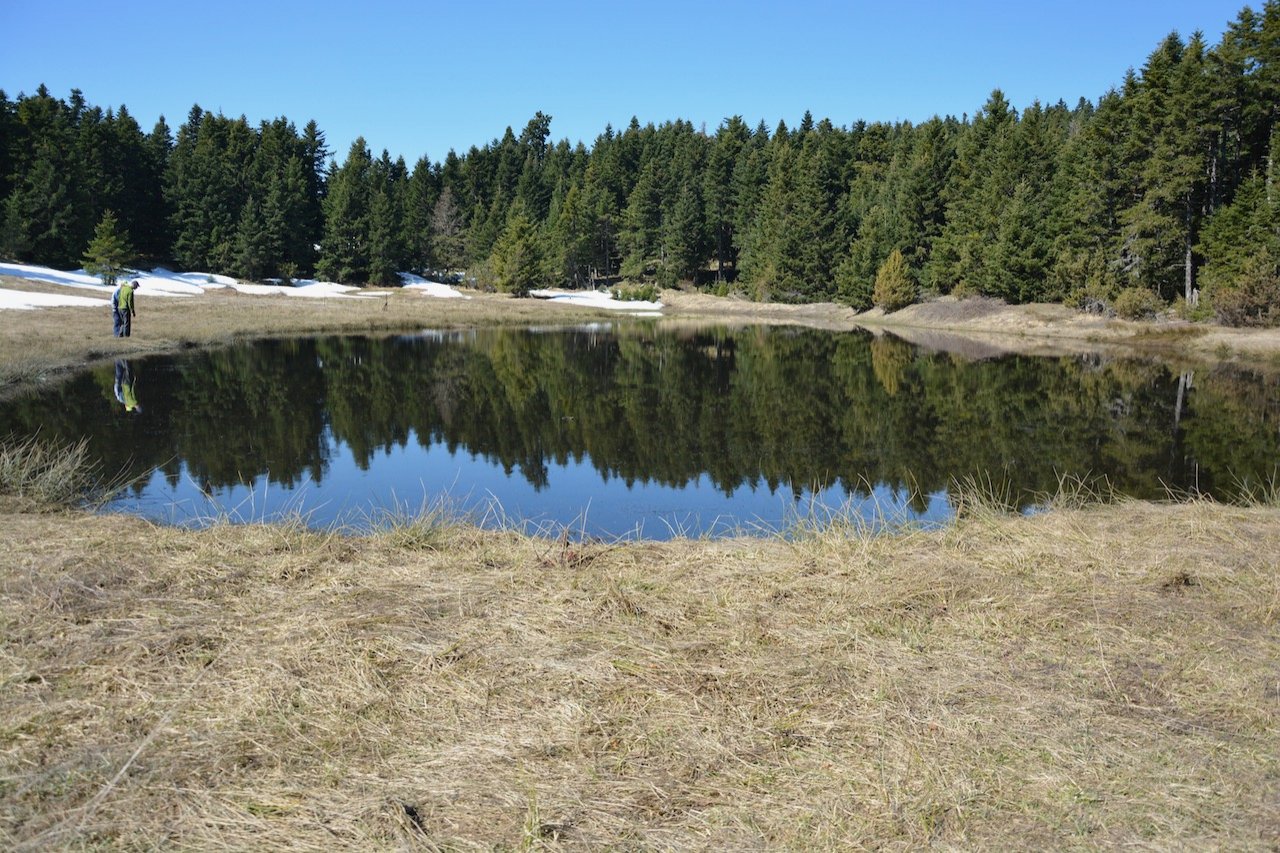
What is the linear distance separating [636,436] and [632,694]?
12.0 m

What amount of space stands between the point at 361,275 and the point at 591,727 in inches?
2879

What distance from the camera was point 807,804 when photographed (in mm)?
3428

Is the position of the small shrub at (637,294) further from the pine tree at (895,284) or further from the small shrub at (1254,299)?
the small shrub at (1254,299)

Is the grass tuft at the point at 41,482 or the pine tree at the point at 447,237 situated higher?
the pine tree at the point at 447,237

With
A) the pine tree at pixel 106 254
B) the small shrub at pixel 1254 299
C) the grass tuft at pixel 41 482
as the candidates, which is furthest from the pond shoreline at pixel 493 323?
the grass tuft at pixel 41 482

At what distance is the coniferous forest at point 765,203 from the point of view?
132 ft

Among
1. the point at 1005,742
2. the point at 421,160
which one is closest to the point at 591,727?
the point at 1005,742

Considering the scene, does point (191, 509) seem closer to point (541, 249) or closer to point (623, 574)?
point (623, 574)

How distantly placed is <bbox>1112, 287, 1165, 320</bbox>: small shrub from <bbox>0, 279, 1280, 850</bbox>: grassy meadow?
38108 millimetres

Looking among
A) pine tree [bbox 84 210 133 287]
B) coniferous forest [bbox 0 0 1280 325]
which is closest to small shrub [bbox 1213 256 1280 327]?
coniferous forest [bbox 0 0 1280 325]

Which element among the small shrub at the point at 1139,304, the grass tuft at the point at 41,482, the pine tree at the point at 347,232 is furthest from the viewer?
the pine tree at the point at 347,232

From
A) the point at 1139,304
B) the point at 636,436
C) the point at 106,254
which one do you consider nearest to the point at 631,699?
the point at 636,436

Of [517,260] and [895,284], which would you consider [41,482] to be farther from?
[517,260]

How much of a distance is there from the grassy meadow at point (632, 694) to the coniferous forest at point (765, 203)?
3568cm
